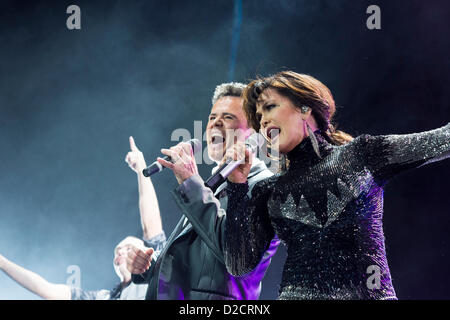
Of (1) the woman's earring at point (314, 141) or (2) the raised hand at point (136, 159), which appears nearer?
(1) the woman's earring at point (314, 141)

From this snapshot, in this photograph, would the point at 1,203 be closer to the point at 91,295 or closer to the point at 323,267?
the point at 91,295

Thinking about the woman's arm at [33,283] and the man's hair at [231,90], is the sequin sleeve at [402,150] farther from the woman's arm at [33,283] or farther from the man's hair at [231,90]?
the woman's arm at [33,283]

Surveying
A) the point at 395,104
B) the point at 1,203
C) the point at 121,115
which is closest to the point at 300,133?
the point at 395,104

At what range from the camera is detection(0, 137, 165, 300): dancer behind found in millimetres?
2818

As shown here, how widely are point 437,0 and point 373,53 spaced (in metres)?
0.44

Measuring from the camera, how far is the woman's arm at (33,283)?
288cm

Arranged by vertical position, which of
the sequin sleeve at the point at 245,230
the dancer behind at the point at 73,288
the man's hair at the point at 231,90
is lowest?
the dancer behind at the point at 73,288

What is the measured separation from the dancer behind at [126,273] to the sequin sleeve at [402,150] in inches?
69.9

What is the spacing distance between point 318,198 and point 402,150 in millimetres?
249

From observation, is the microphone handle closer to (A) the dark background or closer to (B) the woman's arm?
(A) the dark background

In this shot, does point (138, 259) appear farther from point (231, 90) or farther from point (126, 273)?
point (126, 273)

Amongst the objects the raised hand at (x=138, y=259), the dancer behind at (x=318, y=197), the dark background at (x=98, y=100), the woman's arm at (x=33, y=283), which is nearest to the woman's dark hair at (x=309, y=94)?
the dancer behind at (x=318, y=197)

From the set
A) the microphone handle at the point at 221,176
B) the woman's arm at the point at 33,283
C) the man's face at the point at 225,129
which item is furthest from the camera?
the woman's arm at the point at 33,283

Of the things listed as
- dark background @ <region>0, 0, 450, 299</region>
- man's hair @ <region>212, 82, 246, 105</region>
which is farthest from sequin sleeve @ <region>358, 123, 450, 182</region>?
dark background @ <region>0, 0, 450, 299</region>
